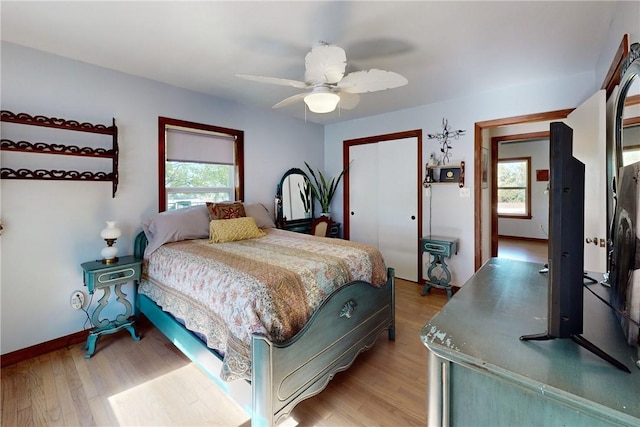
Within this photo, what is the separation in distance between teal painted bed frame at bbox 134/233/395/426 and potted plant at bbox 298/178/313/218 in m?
2.36

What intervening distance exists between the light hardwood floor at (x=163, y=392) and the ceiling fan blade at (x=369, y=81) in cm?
208

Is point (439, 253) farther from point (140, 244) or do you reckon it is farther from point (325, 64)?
point (140, 244)

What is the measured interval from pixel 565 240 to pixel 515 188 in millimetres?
8098

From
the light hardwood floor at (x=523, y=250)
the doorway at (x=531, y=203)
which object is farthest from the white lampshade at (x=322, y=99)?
the doorway at (x=531, y=203)

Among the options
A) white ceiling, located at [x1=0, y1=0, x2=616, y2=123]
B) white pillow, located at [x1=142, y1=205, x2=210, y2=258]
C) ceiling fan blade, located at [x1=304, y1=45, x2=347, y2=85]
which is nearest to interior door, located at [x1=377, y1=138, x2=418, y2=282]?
white ceiling, located at [x1=0, y1=0, x2=616, y2=123]

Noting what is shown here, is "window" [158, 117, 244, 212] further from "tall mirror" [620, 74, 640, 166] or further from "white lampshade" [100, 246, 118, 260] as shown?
"tall mirror" [620, 74, 640, 166]

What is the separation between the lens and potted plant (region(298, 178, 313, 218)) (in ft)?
14.6

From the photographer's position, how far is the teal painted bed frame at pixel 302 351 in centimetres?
138

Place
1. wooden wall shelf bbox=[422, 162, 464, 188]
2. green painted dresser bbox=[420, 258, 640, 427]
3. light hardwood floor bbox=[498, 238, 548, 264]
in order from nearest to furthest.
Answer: green painted dresser bbox=[420, 258, 640, 427]
wooden wall shelf bbox=[422, 162, 464, 188]
light hardwood floor bbox=[498, 238, 548, 264]

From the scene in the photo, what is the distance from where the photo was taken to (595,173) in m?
2.01

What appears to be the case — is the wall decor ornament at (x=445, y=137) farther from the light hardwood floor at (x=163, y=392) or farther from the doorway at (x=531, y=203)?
the doorway at (x=531, y=203)

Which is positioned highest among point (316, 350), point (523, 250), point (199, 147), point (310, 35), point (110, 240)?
point (310, 35)

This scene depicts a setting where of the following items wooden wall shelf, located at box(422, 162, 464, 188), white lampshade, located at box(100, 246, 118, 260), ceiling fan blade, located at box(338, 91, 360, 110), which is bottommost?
white lampshade, located at box(100, 246, 118, 260)

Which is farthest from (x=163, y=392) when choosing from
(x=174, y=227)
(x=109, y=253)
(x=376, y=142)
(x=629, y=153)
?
(x=376, y=142)
